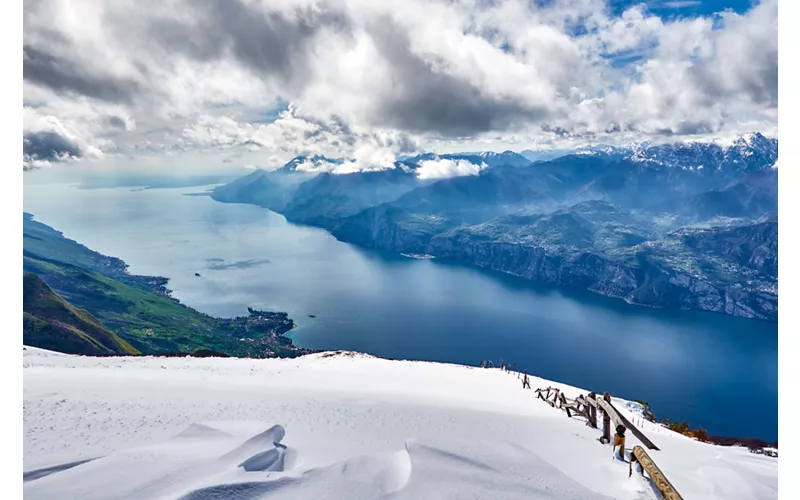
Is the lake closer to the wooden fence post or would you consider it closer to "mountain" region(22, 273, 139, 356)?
"mountain" region(22, 273, 139, 356)

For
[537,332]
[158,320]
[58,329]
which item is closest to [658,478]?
[58,329]

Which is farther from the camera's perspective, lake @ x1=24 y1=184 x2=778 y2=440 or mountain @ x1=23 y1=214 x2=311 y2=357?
mountain @ x1=23 y1=214 x2=311 y2=357

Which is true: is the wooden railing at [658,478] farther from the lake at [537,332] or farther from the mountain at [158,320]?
the mountain at [158,320]

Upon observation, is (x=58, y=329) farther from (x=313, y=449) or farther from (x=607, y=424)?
(x=607, y=424)

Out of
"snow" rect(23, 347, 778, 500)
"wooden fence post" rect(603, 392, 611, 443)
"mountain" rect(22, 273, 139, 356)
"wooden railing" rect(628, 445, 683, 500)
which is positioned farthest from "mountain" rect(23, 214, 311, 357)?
"wooden railing" rect(628, 445, 683, 500)

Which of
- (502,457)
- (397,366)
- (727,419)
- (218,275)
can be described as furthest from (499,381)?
(218,275)

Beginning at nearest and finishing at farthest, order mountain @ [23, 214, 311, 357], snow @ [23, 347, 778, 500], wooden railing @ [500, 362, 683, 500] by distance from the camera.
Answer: wooden railing @ [500, 362, 683, 500] → snow @ [23, 347, 778, 500] → mountain @ [23, 214, 311, 357]
